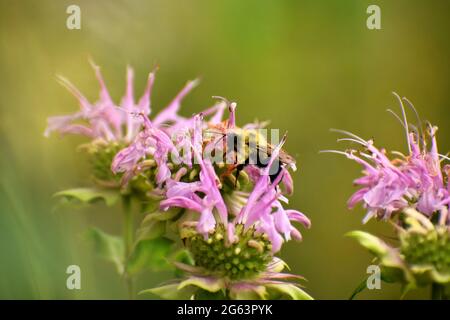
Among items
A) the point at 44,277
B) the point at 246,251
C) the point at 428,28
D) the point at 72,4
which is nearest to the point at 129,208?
the point at 44,277

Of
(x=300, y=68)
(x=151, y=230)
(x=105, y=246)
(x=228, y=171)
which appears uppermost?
(x=300, y=68)

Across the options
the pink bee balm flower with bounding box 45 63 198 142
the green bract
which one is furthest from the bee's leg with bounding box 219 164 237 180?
the pink bee balm flower with bounding box 45 63 198 142

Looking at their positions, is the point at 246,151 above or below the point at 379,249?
above

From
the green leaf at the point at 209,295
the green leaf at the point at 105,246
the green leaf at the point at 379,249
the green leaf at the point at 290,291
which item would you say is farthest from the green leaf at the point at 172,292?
the green leaf at the point at 105,246

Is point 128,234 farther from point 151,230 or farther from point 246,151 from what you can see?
point 246,151

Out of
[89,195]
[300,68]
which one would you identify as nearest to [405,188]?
[89,195]

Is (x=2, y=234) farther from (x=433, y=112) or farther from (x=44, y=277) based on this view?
(x=433, y=112)

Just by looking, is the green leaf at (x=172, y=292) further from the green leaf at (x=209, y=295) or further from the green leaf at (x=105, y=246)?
the green leaf at (x=105, y=246)

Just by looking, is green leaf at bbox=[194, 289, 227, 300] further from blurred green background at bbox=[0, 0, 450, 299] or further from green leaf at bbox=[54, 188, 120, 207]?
blurred green background at bbox=[0, 0, 450, 299]
